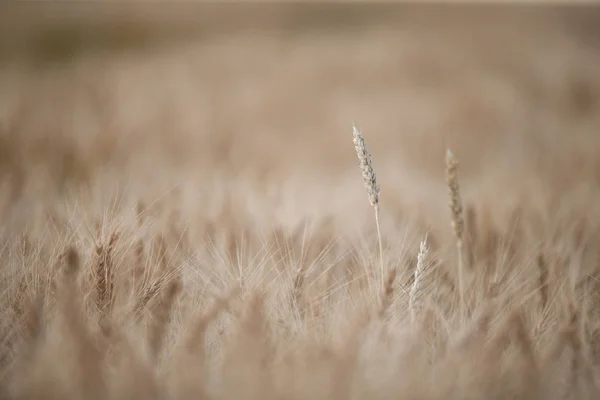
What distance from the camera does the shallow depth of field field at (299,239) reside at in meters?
0.70

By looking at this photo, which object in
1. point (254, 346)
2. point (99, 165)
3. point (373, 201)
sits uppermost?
point (99, 165)

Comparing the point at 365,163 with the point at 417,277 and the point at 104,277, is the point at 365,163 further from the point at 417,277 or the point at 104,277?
the point at 104,277

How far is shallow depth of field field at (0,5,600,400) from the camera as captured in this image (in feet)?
2.31

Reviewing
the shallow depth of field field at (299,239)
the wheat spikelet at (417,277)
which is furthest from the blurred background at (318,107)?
the wheat spikelet at (417,277)

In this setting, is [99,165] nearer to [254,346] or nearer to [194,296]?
[194,296]

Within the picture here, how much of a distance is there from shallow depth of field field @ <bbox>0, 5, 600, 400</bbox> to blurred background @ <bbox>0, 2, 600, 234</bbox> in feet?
0.13

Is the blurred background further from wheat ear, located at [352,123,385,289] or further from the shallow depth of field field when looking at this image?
wheat ear, located at [352,123,385,289]

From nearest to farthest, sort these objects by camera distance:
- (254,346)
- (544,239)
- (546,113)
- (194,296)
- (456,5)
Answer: (254,346), (194,296), (544,239), (546,113), (456,5)

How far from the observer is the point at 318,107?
6.21m

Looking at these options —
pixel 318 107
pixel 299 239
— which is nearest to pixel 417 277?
pixel 299 239

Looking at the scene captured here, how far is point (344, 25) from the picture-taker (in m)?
13.9

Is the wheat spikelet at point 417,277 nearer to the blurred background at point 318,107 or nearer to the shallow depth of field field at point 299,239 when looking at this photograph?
the shallow depth of field field at point 299,239

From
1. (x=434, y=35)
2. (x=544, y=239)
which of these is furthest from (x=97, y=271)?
(x=434, y=35)

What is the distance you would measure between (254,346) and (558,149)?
3918mm
